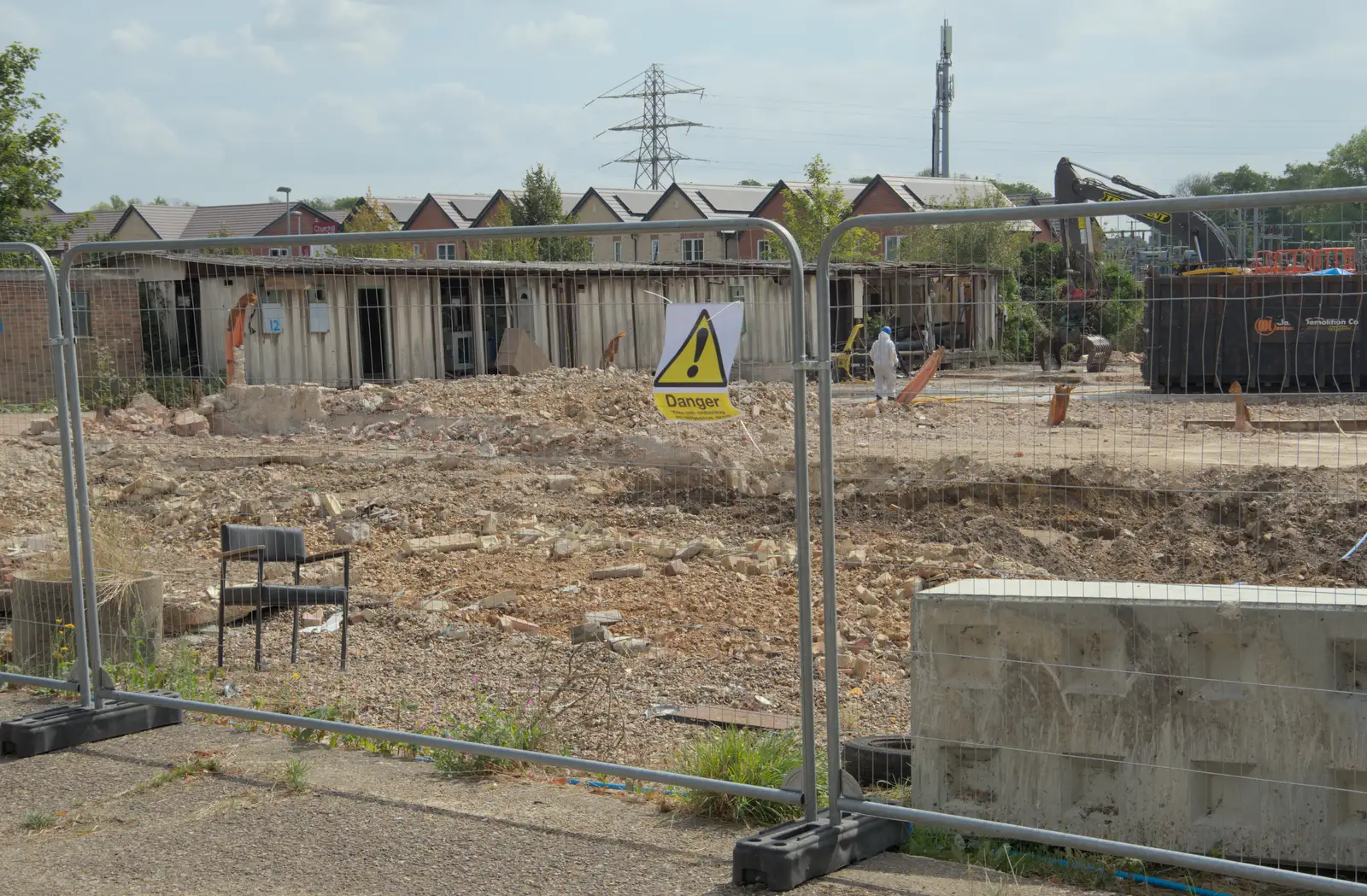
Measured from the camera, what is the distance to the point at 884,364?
19.7ft

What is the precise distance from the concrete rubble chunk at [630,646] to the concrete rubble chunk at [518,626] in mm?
837

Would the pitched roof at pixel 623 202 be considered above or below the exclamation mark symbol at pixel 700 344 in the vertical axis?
above

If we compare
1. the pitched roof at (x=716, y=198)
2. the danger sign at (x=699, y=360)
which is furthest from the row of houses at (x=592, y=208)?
the danger sign at (x=699, y=360)

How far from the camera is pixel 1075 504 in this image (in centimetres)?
1422

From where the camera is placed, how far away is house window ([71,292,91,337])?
6.57m

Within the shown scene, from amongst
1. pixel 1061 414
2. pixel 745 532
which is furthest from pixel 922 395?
pixel 745 532

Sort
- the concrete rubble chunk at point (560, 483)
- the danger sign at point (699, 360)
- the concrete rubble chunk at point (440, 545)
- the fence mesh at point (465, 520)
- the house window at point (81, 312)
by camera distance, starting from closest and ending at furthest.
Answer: the danger sign at point (699, 360) → the fence mesh at point (465, 520) → the house window at point (81, 312) → the concrete rubble chunk at point (440, 545) → the concrete rubble chunk at point (560, 483)

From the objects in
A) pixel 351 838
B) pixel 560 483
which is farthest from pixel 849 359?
pixel 560 483

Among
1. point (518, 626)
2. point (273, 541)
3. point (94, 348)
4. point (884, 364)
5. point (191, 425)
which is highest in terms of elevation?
point (94, 348)

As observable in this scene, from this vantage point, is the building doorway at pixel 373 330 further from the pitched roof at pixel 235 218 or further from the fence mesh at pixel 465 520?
the pitched roof at pixel 235 218

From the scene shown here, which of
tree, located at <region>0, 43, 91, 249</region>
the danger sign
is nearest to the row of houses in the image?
tree, located at <region>0, 43, 91, 249</region>

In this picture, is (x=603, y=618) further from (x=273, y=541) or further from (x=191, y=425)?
(x=191, y=425)

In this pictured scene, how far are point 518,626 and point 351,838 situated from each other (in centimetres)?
481

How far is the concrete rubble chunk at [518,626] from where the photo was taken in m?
9.52
